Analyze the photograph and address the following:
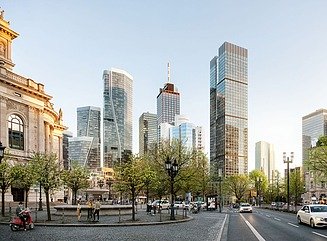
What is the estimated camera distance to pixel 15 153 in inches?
2357

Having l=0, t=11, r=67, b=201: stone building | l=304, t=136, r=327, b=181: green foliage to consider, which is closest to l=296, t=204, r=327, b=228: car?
l=304, t=136, r=327, b=181: green foliage

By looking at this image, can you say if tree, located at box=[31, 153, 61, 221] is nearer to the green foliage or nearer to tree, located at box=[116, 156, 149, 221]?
tree, located at box=[116, 156, 149, 221]

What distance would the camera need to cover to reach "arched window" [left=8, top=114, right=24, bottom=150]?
6022 cm

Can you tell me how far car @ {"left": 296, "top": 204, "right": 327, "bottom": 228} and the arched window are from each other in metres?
46.8

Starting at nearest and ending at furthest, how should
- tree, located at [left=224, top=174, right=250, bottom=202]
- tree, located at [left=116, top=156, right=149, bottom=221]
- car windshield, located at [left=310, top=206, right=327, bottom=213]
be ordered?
car windshield, located at [left=310, top=206, right=327, bottom=213] < tree, located at [left=116, top=156, right=149, bottom=221] < tree, located at [left=224, top=174, right=250, bottom=202]

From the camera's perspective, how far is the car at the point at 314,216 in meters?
25.1

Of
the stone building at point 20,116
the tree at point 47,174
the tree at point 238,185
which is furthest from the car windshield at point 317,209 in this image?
the tree at point 238,185

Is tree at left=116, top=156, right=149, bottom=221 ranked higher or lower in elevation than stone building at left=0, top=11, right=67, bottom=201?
lower

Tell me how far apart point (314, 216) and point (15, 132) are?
4961 centimetres

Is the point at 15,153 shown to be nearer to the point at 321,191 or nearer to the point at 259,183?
the point at 259,183

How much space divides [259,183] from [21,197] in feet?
243

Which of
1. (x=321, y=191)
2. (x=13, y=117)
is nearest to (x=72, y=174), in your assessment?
(x=13, y=117)

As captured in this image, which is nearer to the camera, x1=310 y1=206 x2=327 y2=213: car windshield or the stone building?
x1=310 y1=206 x2=327 y2=213: car windshield

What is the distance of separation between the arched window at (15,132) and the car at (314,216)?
46800 mm
